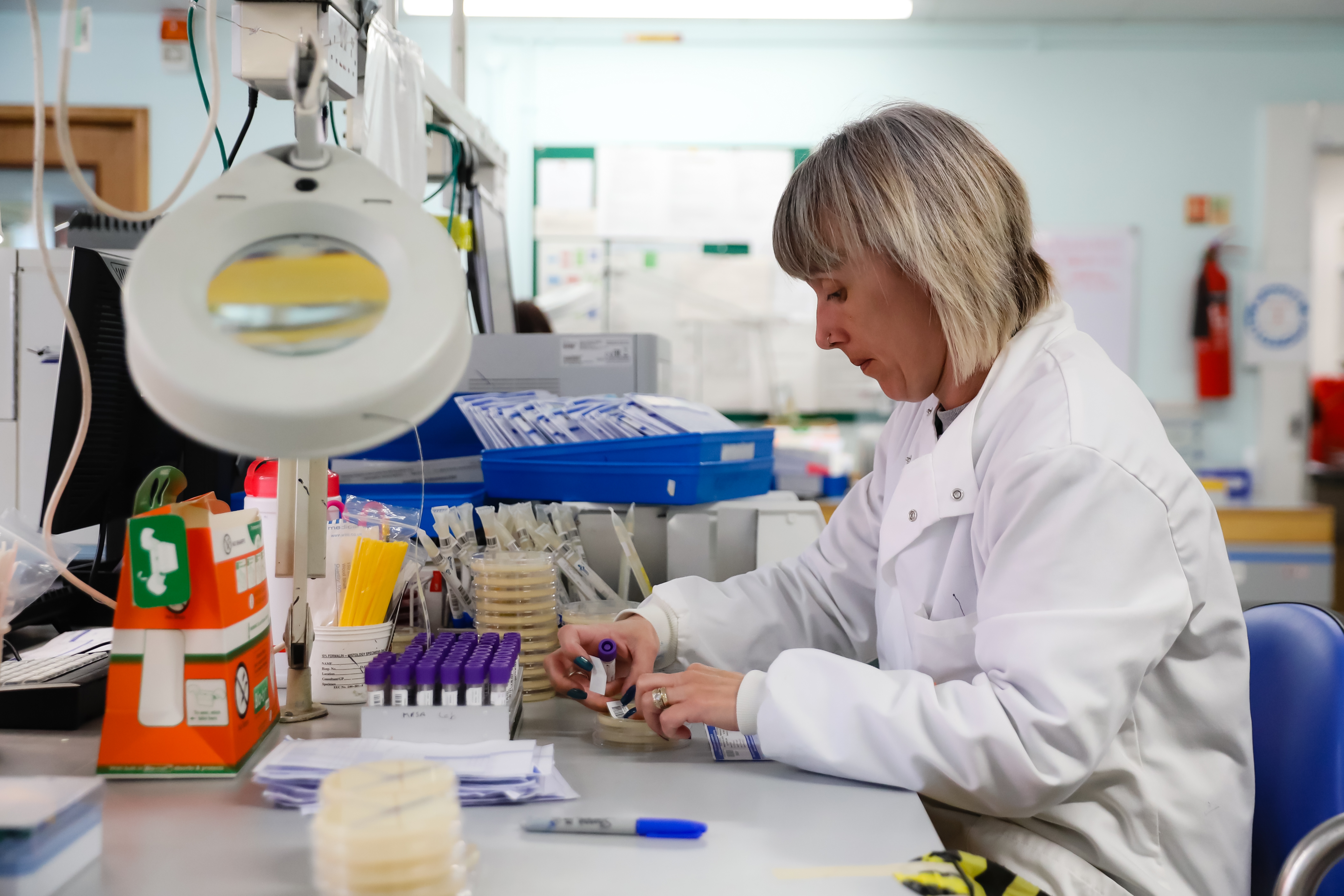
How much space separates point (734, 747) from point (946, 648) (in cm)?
24

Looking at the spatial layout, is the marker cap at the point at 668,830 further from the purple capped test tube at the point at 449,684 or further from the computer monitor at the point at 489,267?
the computer monitor at the point at 489,267

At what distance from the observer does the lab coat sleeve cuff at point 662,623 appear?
1108 millimetres

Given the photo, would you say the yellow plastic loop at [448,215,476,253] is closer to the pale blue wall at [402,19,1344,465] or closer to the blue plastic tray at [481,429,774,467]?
the blue plastic tray at [481,429,774,467]

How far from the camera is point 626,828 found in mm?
709

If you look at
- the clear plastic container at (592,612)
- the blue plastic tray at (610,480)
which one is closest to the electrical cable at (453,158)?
the blue plastic tray at (610,480)

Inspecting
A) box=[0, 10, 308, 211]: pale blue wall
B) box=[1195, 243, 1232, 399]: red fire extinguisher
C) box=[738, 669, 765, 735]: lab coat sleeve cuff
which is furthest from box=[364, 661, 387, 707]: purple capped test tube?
box=[1195, 243, 1232, 399]: red fire extinguisher

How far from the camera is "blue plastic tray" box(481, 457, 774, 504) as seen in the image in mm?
1378

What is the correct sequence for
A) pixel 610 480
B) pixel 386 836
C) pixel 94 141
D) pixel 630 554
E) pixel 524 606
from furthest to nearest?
pixel 94 141, pixel 610 480, pixel 630 554, pixel 524 606, pixel 386 836

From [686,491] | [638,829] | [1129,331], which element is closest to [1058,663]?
[638,829]

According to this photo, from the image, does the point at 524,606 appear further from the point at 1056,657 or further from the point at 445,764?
the point at 1056,657

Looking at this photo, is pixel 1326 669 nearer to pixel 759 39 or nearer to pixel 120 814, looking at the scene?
pixel 120 814

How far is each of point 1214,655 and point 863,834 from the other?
1.45 ft

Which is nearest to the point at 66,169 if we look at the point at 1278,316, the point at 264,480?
the point at 264,480

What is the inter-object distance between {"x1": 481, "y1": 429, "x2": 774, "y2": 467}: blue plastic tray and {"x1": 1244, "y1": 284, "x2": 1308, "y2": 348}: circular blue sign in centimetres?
314
